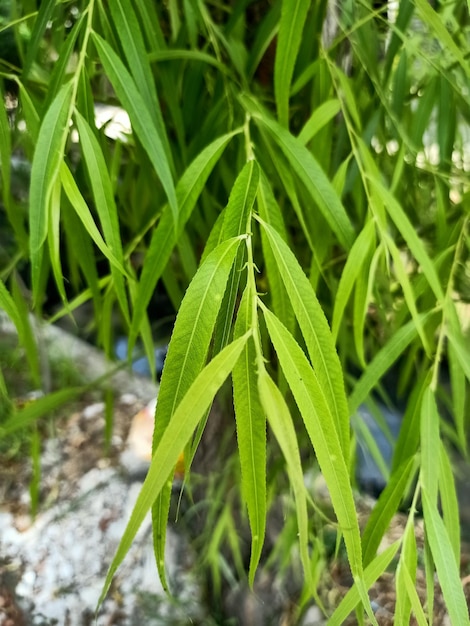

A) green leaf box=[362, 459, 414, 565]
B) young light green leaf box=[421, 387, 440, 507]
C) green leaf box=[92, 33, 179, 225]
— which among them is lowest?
green leaf box=[362, 459, 414, 565]

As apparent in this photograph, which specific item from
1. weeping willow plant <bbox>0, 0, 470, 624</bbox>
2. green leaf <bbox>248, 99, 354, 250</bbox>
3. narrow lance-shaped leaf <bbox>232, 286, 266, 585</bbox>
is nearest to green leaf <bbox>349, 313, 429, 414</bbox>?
weeping willow plant <bbox>0, 0, 470, 624</bbox>

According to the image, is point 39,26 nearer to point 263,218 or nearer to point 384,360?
point 263,218

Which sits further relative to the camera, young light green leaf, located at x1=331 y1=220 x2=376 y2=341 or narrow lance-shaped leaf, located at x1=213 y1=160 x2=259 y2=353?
young light green leaf, located at x1=331 y1=220 x2=376 y2=341

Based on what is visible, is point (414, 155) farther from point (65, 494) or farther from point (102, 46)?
Result: point (65, 494)

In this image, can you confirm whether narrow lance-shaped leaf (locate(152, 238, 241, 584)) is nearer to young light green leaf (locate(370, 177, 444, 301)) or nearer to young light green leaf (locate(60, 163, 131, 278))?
young light green leaf (locate(60, 163, 131, 278))

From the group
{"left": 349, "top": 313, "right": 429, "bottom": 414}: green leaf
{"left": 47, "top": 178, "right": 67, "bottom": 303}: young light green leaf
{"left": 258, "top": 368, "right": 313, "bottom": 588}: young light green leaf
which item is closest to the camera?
{"left": 258, "top": 368, "right": 313, "bottom": 588}: young light green leaf

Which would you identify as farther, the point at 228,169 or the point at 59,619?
the point at 59,619

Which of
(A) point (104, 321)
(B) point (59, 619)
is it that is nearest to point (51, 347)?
(B) point (59, 619)
